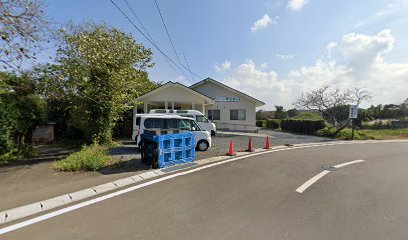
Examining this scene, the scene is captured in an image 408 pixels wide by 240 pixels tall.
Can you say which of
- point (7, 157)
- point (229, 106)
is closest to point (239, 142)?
point (229, 106)

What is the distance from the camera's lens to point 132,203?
4113 millimetres

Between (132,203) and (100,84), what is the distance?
23.8 ft

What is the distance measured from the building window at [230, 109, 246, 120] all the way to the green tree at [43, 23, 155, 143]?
49.4 ft

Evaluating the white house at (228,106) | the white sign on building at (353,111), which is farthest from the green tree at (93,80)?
the white sign on building at (353,111)

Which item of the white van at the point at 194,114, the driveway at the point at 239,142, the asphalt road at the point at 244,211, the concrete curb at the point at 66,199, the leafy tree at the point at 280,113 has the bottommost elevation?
the asphalt road at the point at 244,211

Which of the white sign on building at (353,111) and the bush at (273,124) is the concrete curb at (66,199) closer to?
the white sign on building at (353,111)

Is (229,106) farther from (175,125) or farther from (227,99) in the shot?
(175,125)

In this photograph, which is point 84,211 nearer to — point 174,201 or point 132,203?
point 132,203

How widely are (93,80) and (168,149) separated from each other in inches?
214

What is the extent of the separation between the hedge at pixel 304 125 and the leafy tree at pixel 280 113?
61.4 ft

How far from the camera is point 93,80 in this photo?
9648 mm

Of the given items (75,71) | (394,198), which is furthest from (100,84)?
(394,198)

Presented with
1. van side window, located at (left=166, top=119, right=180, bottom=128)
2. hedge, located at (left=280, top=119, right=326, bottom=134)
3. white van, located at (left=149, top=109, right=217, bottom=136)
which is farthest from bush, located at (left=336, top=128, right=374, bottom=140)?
van side window, located at (left=166, top=119, right=180, bottom=128)

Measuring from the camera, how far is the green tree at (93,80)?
940cm
